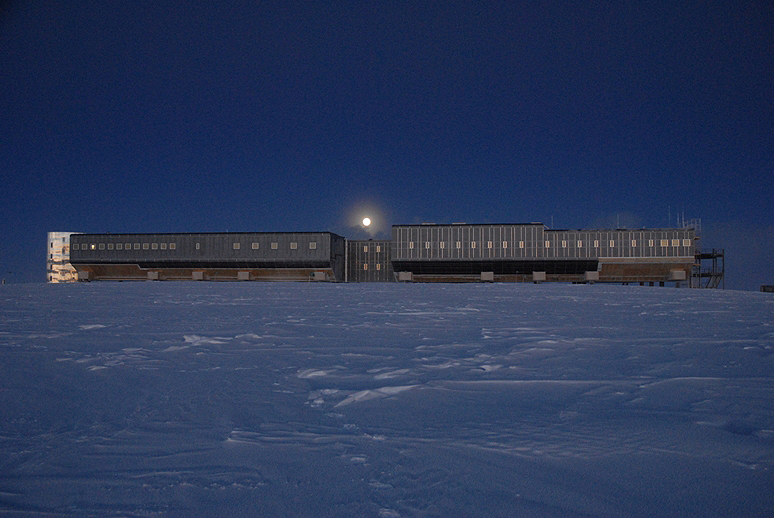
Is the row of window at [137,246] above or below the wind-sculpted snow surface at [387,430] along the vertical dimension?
above

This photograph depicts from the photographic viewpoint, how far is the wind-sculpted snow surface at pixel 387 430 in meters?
3.08

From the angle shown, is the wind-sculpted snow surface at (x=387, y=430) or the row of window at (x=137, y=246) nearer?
the wind-sculpted snow surface at (x=387, y=430)

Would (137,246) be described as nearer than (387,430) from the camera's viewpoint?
No

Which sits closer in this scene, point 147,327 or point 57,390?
point 57,390

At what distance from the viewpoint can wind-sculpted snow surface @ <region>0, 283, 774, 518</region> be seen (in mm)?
3084

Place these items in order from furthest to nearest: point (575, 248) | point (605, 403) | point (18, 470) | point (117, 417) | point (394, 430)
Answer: point (575, 248) < point (605, 403) < point (117, 417) < point (394, 430) < point (18, 470)

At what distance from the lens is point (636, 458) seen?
3.70 metres

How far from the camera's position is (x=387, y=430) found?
4367mm

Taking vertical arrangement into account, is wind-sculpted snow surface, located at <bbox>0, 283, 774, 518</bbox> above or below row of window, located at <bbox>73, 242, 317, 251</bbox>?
below

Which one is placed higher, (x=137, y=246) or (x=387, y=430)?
(x=137, y=246)

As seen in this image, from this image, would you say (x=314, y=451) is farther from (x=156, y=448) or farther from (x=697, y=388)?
(x=697, y=388)

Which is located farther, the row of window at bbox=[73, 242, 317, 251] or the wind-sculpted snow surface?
the row of window at bbox=[73, 242, 317, 251]

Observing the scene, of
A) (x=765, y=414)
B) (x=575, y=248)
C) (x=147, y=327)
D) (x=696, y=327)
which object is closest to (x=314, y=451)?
(x=765, y=414)

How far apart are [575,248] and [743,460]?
68571mm
